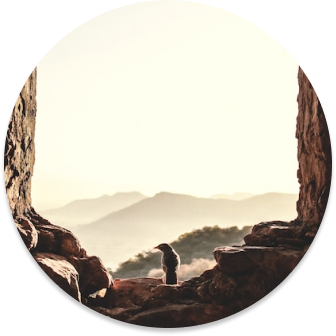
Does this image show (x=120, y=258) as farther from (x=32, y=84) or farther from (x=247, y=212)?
(x=32, y=84)

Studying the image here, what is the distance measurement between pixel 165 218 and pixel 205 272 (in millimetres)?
5040

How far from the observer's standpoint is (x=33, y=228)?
8.85 meters

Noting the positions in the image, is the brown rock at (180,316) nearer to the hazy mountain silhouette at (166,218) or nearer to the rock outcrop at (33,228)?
the rock outcrop at (33,228)

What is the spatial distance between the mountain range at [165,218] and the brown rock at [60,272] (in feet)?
12.1

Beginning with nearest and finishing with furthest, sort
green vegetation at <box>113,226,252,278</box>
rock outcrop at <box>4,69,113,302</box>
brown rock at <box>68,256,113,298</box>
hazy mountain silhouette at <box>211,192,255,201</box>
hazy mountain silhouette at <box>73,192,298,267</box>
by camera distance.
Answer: rock outcrop at <box>4,69,113,302</box>, brown rock at <box>68,256,113,298</box>, green vegetation at <box>113,226,252,278</box>, hazy mountain silhouette at <box>73,192,298,267</box>, hazy mountain silhouette at <box>211,192,255,201</box>

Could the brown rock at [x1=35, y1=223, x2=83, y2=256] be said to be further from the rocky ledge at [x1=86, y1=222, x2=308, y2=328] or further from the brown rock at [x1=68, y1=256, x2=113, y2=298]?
the rocky ledge at [x1=86, y1=222, x2=308, y2=328]

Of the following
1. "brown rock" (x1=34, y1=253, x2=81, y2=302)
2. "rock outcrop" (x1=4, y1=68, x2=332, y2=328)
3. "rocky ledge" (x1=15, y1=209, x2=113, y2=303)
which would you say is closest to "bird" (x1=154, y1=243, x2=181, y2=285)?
"rock outcrop" (x1=4, y1=68, x2=332, y2=328)

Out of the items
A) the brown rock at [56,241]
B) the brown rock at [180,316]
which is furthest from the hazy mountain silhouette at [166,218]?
the brown rock at [180,316]

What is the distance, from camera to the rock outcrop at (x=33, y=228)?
8375mm

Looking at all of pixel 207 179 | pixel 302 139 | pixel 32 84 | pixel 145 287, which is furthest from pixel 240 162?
pixel 32 84

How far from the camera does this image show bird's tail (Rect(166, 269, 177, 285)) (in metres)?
9.98

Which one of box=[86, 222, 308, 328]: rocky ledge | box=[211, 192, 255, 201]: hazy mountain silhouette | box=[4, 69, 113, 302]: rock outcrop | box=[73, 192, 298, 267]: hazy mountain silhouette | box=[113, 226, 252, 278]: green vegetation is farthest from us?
box=[211, 192, 255, 201]: hazy mountain silhouette

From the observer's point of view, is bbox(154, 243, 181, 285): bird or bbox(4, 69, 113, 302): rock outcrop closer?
bbox(4, 69, 113, 302): rock outcrop

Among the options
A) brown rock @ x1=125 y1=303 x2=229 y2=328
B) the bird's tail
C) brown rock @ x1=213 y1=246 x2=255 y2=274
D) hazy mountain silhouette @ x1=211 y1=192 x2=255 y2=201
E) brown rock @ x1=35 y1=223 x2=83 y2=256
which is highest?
hazy mountain silhouette @ x1=211 y1=192 x2=255 y2=201
